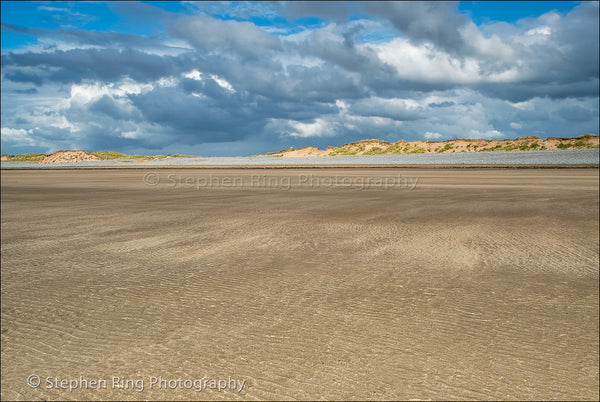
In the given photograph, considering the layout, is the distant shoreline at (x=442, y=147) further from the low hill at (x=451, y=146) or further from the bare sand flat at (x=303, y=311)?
the bare sand flat at (x=303, y=311)

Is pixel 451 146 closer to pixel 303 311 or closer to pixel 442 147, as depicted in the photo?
pixel 442 147

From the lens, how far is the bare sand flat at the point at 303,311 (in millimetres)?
2656

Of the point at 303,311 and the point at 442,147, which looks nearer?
the point at 303,311

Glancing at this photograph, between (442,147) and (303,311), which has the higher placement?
(442,147)

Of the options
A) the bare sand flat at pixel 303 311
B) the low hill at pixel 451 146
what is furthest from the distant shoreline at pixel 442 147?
the bare sand flat at pixel 303 311

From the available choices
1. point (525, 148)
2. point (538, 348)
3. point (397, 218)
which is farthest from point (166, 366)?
point (525, 148)

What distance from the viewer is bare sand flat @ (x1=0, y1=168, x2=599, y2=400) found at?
2656 mm

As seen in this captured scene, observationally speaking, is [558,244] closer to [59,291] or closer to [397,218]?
[397,218]

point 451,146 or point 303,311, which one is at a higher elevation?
point 451,146

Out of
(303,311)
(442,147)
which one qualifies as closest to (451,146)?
(442,147)

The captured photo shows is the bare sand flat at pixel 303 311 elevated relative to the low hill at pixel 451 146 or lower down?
lower down

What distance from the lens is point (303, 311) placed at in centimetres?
361

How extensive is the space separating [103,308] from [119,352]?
896mm

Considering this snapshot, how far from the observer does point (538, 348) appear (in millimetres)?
3033
